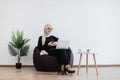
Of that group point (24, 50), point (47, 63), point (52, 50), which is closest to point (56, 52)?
point (52, 50)

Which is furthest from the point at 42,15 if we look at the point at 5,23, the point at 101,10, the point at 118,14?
the point at 118,14

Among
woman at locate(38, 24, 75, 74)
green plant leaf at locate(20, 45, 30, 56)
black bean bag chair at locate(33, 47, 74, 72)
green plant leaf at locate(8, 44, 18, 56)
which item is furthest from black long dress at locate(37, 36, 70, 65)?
green plant leaf at locate(8, 44, 18, 56)

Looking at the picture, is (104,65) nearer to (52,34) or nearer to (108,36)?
(108,36)

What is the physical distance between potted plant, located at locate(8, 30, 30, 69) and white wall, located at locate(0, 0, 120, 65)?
0.41 m

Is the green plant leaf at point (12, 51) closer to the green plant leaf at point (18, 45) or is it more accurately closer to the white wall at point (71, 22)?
the green plant leaf at point (18, 45)

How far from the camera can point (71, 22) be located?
6008mm

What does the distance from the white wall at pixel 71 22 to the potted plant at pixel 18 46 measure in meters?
0.41

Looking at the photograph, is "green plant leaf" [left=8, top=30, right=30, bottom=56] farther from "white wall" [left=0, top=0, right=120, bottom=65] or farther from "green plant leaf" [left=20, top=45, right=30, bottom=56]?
"white wall" [left=0, top=0, right=120, bottom=65]

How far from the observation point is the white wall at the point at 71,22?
589cm

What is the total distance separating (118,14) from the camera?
20.0 ft

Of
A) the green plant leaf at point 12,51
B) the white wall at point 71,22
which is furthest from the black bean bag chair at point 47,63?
the white wall at point 71,22

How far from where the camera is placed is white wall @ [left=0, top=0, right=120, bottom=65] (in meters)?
5.89

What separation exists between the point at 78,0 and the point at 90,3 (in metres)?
0.34

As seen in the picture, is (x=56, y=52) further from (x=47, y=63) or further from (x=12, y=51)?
(x=12, y=51)
